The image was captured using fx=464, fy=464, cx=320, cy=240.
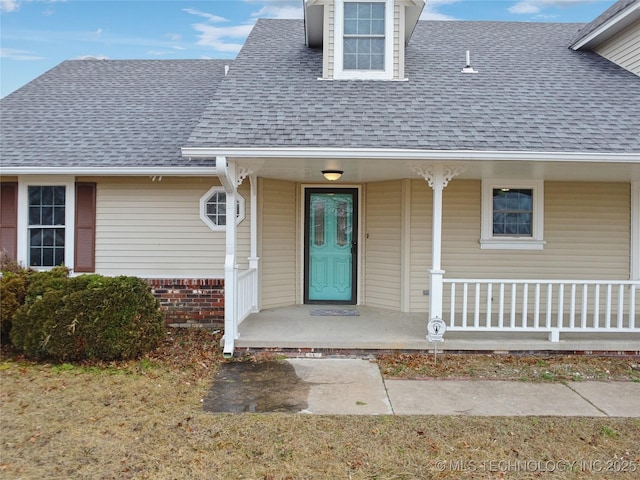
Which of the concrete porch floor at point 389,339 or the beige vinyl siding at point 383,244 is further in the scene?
the beige vinyl siding at point 383,244

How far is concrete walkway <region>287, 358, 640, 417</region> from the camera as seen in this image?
4.43 m

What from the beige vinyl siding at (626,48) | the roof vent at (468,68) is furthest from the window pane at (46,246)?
the beige vinyl siding at (626,48)

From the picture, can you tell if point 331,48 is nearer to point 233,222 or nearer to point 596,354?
point 233,222

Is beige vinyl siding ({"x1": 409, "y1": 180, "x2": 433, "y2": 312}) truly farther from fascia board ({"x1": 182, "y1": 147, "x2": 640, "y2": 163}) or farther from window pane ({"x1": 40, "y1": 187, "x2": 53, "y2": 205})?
window pane ({"x1": 40, "y1": 187, "x2": 53, "y2": 205})

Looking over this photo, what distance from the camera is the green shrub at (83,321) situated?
5609mm

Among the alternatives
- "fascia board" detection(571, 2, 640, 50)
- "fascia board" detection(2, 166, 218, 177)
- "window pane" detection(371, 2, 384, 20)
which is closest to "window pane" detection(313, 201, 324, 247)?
"fascia board" detection(2, 166, 218, 177)

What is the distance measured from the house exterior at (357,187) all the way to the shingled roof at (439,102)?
43 millimetres

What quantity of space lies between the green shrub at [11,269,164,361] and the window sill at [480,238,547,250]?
5616 millimetres

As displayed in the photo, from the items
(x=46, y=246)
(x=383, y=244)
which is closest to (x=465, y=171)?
(x=383, y=244)

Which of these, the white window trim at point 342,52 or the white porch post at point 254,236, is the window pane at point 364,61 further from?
the white porch post at point 254,236

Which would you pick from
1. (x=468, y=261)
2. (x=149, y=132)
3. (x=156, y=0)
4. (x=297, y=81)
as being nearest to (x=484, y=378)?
(x=468, y=261)

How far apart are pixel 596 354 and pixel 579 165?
2573 mm

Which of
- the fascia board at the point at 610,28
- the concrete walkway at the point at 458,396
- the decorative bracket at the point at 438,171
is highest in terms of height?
the fascia board at the point at 610,28

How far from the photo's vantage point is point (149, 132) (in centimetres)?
845
